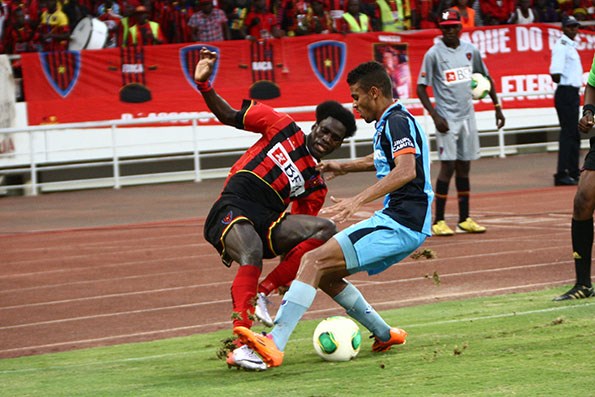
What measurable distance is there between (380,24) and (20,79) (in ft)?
24.3

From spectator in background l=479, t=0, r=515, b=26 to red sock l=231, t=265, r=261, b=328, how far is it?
18.5 meters

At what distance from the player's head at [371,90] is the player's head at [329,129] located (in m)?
0.45

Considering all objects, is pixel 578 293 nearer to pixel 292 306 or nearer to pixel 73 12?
pixel 292 306

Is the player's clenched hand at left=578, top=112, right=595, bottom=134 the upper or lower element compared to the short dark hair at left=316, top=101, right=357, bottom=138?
lower

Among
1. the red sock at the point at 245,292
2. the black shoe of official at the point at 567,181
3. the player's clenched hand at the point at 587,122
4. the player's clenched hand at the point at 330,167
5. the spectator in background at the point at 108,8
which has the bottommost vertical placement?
the black shoe of official at the point at 567,181

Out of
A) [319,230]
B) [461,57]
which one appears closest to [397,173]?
[319,230]

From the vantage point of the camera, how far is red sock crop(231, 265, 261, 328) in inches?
283

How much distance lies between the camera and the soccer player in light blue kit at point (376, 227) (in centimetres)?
675

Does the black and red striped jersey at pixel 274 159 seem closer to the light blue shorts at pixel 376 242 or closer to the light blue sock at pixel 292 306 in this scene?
the light blue shorts at pixel 376 242

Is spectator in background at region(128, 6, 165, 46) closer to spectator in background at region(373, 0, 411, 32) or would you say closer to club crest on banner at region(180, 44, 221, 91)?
club crest on banner at region(180, 44, 221, 91)

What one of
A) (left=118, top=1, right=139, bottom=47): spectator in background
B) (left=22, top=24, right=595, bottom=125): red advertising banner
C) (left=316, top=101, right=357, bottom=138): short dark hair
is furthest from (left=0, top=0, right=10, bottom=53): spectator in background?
(left=316, top=101, right=357, bottom=138): short dark hair

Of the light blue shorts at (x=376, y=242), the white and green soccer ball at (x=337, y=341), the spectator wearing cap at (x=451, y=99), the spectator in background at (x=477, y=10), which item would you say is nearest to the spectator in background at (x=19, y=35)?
the spectator in background at (x=477, y=10)

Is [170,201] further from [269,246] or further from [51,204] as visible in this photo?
[269,246]

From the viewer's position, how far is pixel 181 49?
21.1 meters
